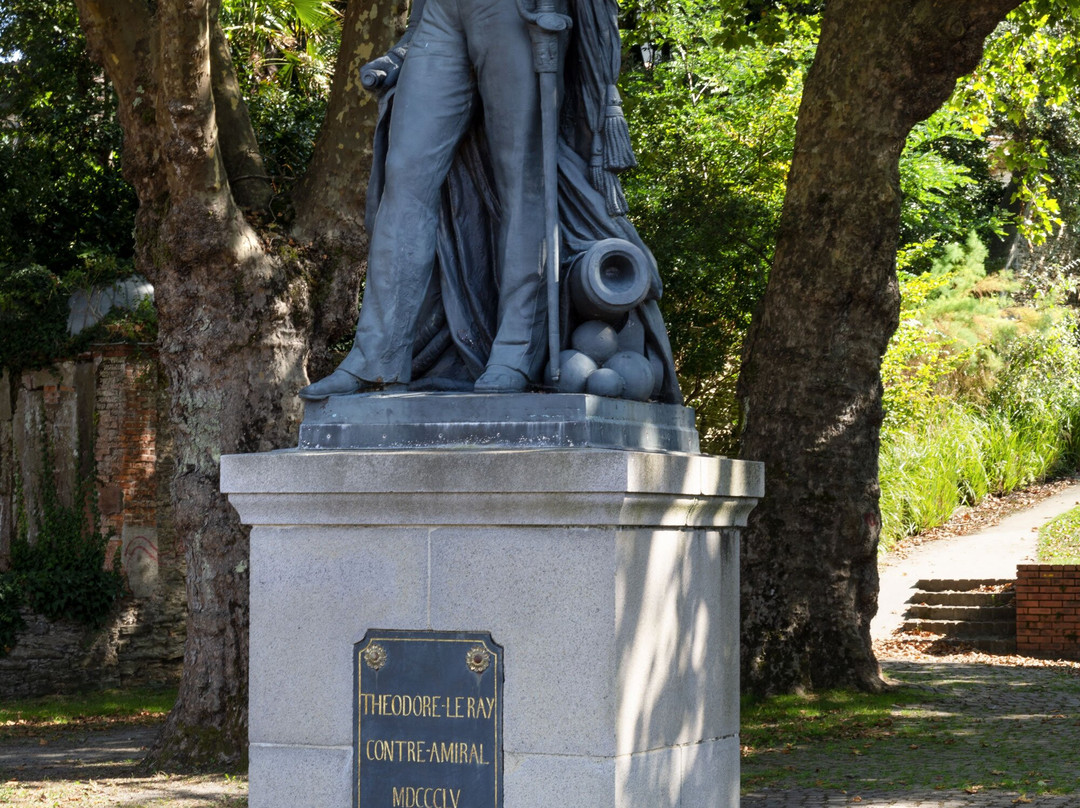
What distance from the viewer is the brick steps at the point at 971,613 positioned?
16531 millimetres

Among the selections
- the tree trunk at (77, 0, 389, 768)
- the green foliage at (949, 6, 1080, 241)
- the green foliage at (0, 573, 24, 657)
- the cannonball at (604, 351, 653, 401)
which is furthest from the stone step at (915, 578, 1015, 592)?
the cannonball at (604, 351, 653, 401)

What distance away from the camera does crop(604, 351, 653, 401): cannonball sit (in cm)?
502

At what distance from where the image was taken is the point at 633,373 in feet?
16.5

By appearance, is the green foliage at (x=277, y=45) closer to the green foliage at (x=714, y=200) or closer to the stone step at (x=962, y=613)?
the green foliage at (x=714, y=200)

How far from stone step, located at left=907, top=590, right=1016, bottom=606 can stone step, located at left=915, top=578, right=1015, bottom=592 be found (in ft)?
0.79

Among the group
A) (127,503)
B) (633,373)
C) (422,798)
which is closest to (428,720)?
(422,798)

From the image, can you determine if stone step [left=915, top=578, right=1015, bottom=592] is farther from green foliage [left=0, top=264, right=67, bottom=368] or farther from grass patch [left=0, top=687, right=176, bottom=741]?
green foliage [left=0, top=264, right=67, bottom=368]

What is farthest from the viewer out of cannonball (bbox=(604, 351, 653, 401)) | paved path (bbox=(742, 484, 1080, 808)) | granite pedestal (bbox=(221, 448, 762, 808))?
paved path (bbox=(742, 484, 1080, 808))

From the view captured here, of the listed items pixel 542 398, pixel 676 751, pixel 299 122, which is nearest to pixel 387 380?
pixel 542 398

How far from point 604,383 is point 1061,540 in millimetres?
15417

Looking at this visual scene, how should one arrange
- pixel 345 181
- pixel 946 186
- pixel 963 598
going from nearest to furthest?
pixel 345 181 < pixel 963 598 < pixel 946 186

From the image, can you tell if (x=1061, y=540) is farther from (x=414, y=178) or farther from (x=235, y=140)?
(x=414, y=178)

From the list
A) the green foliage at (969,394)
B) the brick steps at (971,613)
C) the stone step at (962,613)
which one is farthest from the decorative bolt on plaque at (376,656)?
the green foliage at (969,394)

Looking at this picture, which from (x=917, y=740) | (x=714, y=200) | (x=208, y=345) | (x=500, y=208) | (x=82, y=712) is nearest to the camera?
(x=500, y=208)
